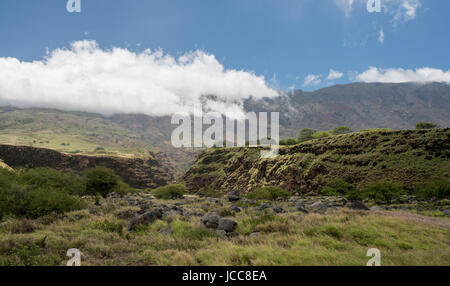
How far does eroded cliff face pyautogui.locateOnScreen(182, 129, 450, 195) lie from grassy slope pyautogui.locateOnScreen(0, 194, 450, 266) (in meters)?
45.4

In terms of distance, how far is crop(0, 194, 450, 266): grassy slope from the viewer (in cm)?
624

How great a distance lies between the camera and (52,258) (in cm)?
652

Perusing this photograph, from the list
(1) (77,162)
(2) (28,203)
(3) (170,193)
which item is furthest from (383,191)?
(1) (77,162)

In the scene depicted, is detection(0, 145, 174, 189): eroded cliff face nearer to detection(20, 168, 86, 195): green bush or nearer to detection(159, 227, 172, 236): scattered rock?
detection(20, 168, 86, 195): green bush

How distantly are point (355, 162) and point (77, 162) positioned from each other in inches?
6057

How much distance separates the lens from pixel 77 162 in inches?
5241

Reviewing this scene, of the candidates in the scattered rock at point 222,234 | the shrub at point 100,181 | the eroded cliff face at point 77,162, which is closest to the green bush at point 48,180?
the shrub at point 100,181

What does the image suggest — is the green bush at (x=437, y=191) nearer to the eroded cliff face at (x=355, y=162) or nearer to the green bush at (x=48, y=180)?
the eroded cliff face at (x=355, y=162)

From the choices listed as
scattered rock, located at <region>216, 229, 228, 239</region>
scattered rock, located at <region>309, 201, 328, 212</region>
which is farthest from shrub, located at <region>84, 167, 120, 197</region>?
scattered rock, located at <region>216, 229, 228, 239</region>

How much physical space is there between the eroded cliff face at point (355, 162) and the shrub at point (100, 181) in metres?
51.2

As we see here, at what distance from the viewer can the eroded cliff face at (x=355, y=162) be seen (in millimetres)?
44875

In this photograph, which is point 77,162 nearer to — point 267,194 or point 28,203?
point 267,194

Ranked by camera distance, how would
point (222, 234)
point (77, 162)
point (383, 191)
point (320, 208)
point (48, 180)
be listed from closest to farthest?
point (222, 234), point (320, 208), point (48, 180), point (383, 191), point (77, 162)
